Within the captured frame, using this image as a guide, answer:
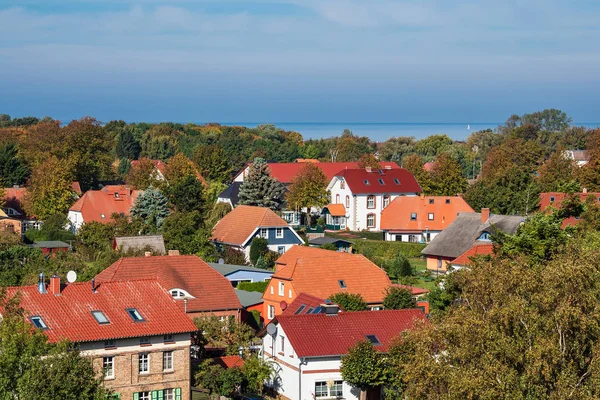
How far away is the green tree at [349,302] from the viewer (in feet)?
142

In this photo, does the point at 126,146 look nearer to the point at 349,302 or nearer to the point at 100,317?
the point at 349,302

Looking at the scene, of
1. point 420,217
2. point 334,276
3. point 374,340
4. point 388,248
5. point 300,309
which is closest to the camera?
point 374,340

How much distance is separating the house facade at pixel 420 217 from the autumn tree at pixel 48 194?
25961mm

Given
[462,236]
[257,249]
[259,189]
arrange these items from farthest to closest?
1. [259,189]
2. [257,249]
3. [462,236]

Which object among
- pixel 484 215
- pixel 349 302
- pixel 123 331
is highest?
pixel 484 215

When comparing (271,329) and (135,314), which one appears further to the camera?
(271,329)

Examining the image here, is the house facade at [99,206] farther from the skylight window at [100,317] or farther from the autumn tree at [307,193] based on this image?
the skylight window at [100,317]

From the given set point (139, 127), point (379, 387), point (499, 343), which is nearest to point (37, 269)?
point (379, 387)

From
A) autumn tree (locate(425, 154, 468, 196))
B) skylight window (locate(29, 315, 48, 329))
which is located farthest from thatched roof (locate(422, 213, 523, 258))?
skylight window (locate(29, 315, 48, 329))

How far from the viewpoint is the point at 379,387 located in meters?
35.0

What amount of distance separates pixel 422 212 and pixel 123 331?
A: 46.5 meters

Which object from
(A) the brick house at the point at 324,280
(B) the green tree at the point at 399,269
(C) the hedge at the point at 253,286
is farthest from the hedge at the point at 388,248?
(A) the brick house at the point at 324,280

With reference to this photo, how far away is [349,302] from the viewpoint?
43.3m

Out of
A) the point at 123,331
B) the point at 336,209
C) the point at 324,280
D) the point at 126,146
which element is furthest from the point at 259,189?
the point at 126,146
